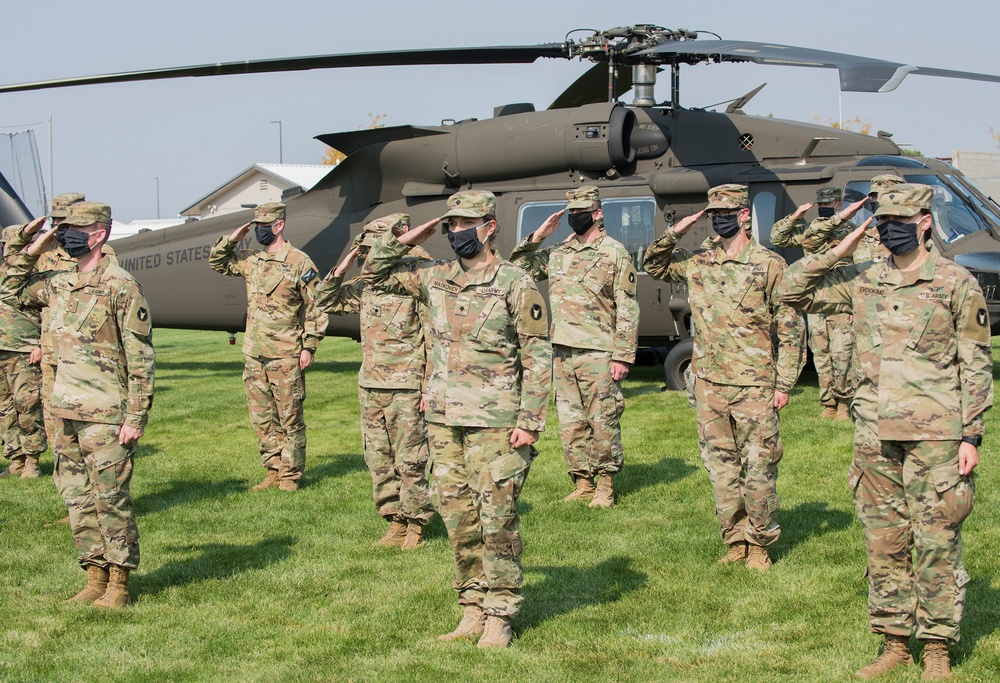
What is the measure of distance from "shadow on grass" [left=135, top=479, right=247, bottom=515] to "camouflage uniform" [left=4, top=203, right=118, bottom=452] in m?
1.15

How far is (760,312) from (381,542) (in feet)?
10.1

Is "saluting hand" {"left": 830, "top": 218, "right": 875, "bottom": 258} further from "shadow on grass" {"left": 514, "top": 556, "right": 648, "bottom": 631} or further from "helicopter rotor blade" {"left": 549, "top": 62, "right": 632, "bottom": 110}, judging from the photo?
"helicopter rotor blade" {"left": 549, "top": 62, "right": 632, "bottom": 110}

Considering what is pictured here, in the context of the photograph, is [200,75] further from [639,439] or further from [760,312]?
[760,312]

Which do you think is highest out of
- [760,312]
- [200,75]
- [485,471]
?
[200,75]

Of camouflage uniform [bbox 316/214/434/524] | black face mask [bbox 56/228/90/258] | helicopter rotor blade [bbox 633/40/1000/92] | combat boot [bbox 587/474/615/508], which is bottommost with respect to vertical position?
combat boot [bbox 587/474/615/508]

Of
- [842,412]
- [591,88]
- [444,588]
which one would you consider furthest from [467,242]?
[591,88]

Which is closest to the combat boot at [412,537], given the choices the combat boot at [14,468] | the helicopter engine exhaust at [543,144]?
the combat boot at [14,468]

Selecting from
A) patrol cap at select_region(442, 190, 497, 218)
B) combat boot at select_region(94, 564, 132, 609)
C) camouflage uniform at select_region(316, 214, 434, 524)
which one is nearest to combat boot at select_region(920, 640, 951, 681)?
patrol cap at select_region(442, 190, 497, 218)

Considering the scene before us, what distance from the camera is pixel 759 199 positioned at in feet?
40.2

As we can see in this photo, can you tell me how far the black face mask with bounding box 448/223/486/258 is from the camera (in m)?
5.61

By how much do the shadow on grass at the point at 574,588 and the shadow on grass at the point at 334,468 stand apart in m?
3.43

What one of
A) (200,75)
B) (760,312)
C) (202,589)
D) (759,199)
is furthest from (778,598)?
(200,75)

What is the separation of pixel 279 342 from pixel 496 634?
14.9 feet

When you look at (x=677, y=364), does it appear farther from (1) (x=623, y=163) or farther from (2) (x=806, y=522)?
(2) (x=806, y=522)
